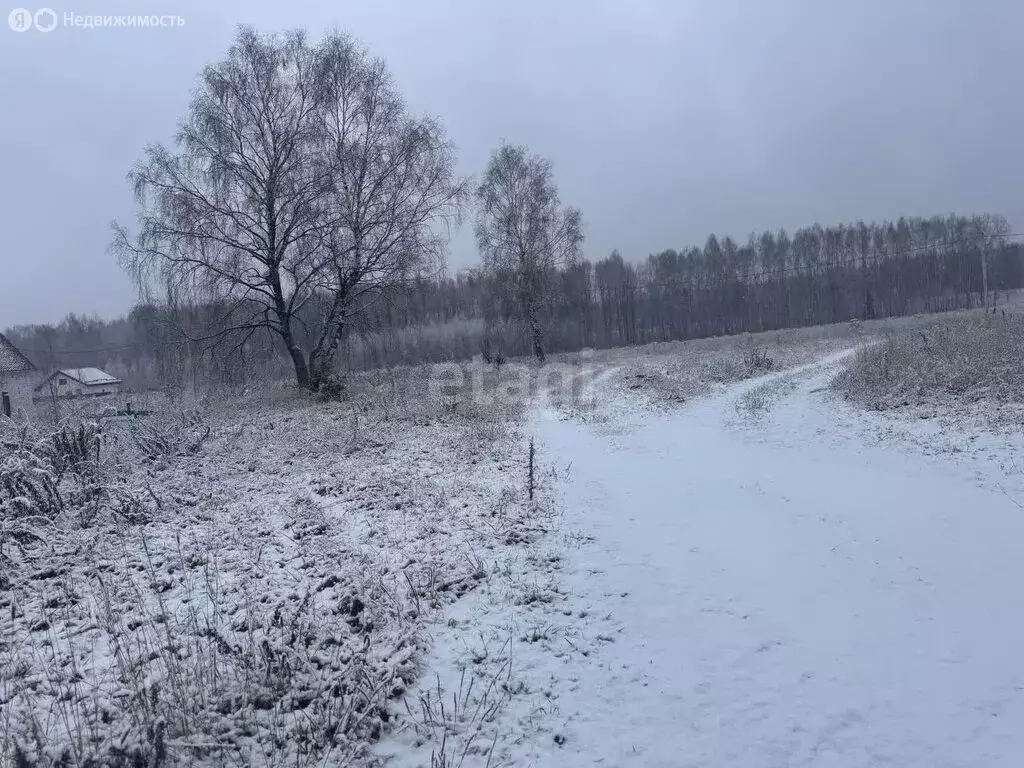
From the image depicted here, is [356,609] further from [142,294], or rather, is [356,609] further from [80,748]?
[142,294]

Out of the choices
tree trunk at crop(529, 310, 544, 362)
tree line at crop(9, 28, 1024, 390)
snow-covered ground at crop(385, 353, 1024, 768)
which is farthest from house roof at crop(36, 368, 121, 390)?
snow-covered ground at crop(385, 353, 1024, 768)

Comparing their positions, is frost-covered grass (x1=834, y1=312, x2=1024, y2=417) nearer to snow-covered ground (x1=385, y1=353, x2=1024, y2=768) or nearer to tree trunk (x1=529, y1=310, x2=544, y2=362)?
snow-covered ground (x1=385, y1=353, x2=1024, y2=768)

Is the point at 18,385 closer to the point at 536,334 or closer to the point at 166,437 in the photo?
the point at 536,334

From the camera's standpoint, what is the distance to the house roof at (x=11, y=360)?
31.2m

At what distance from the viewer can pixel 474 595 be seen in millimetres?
5297

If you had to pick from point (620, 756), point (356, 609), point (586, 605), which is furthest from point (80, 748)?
point (586, 605)

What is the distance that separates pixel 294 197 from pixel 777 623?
17436mm

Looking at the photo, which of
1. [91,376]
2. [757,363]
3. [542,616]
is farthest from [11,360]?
[542,616]

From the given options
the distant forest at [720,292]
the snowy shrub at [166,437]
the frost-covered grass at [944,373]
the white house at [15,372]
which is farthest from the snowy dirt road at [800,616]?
the white house at [15,372]

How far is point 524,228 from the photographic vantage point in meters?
33.3

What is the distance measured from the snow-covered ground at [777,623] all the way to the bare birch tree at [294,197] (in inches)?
498

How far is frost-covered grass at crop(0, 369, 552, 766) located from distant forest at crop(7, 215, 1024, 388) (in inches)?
833

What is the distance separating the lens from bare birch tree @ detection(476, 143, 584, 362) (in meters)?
33.0

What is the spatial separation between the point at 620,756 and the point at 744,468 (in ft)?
23.0
